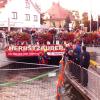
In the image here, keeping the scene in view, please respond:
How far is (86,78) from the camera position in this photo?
15.1 m

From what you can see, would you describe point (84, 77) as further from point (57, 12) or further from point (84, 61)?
point (57, 12)

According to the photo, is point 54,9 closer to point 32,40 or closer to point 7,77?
point 32,40

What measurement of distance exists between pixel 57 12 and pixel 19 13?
60951mm

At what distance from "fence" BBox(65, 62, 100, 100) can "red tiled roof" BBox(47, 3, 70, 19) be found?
118 meters

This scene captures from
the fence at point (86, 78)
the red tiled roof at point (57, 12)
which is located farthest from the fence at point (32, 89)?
the red tiled roof at point (57, 12)

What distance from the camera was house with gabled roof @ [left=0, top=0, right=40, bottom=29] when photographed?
7562 cm

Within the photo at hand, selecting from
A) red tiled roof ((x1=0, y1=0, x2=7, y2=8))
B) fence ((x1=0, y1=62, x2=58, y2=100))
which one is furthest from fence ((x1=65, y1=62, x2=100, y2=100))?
red tiled roof ((x1=0, y1=0, x2=7, y2=8))

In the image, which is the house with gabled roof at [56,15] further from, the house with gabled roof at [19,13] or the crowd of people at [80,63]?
the crowd of people at [80,63]

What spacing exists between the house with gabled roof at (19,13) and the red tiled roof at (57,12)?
53478 millimetres

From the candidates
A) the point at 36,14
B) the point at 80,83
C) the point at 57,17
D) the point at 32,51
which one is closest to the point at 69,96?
the point at 80,83

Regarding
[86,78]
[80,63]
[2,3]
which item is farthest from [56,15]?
[86,78]

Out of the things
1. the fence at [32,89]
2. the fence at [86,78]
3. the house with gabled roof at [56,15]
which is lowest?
the fence at [32,89]

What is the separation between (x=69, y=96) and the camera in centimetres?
1711

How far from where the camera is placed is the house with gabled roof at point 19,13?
75.6 m
